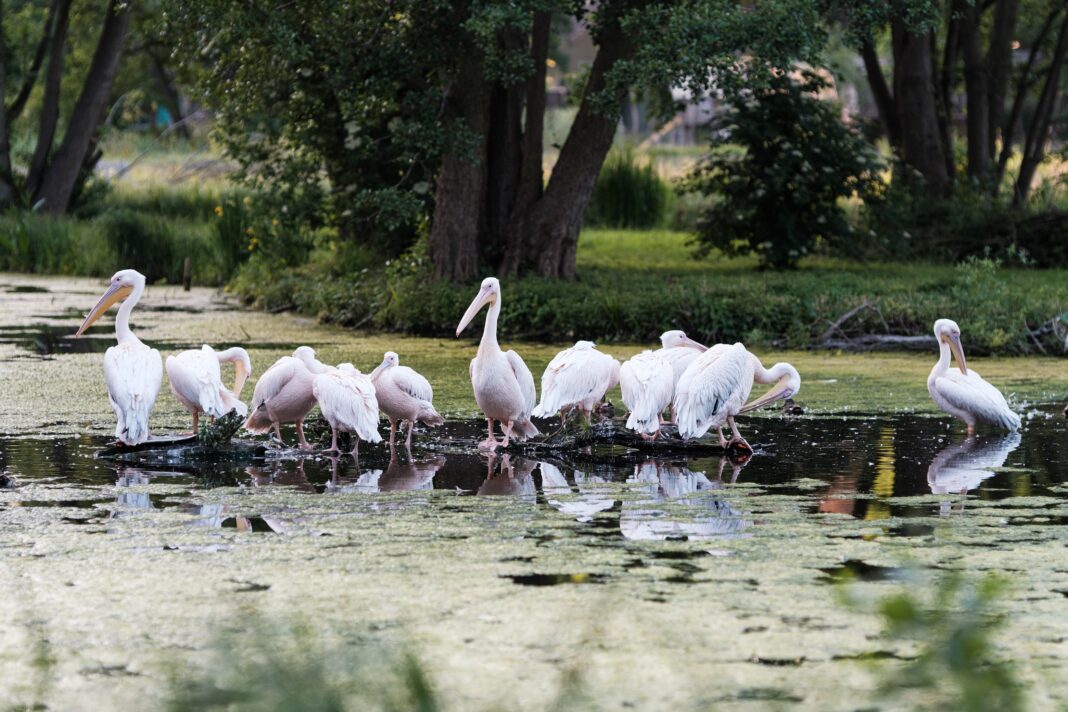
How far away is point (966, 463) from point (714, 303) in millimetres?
5809

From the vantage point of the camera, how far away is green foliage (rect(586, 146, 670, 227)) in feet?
74.9

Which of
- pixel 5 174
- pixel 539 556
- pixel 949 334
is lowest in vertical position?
pixel 539 556

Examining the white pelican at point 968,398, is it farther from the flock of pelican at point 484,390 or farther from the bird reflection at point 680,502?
the bird reflection at point 680,502

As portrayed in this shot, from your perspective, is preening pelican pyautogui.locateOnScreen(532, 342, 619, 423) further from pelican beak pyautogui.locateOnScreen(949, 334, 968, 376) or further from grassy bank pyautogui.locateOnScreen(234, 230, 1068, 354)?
grassy bank pyautogui.locateOnScreen(234, 230, 1068, 354)

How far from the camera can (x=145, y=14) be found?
88.8 ft

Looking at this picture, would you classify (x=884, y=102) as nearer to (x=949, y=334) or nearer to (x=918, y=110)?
(x=918, y=110)

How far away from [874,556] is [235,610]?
7.20ft

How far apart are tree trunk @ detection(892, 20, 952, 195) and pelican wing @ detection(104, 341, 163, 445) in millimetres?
14106

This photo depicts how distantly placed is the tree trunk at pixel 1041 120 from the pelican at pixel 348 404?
14.4m

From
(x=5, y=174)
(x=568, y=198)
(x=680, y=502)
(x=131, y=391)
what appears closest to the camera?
(x=680, y=502)

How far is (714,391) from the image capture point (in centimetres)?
805

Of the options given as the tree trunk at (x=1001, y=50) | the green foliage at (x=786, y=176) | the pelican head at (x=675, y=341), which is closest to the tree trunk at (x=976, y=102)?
the tree trunk at (x=1001, y=50)

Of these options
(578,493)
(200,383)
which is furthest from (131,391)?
(578,493)

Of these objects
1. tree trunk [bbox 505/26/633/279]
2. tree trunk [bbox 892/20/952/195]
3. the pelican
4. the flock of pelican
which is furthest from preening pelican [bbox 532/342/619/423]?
tree trunk [bbox 892/20/952/195]
